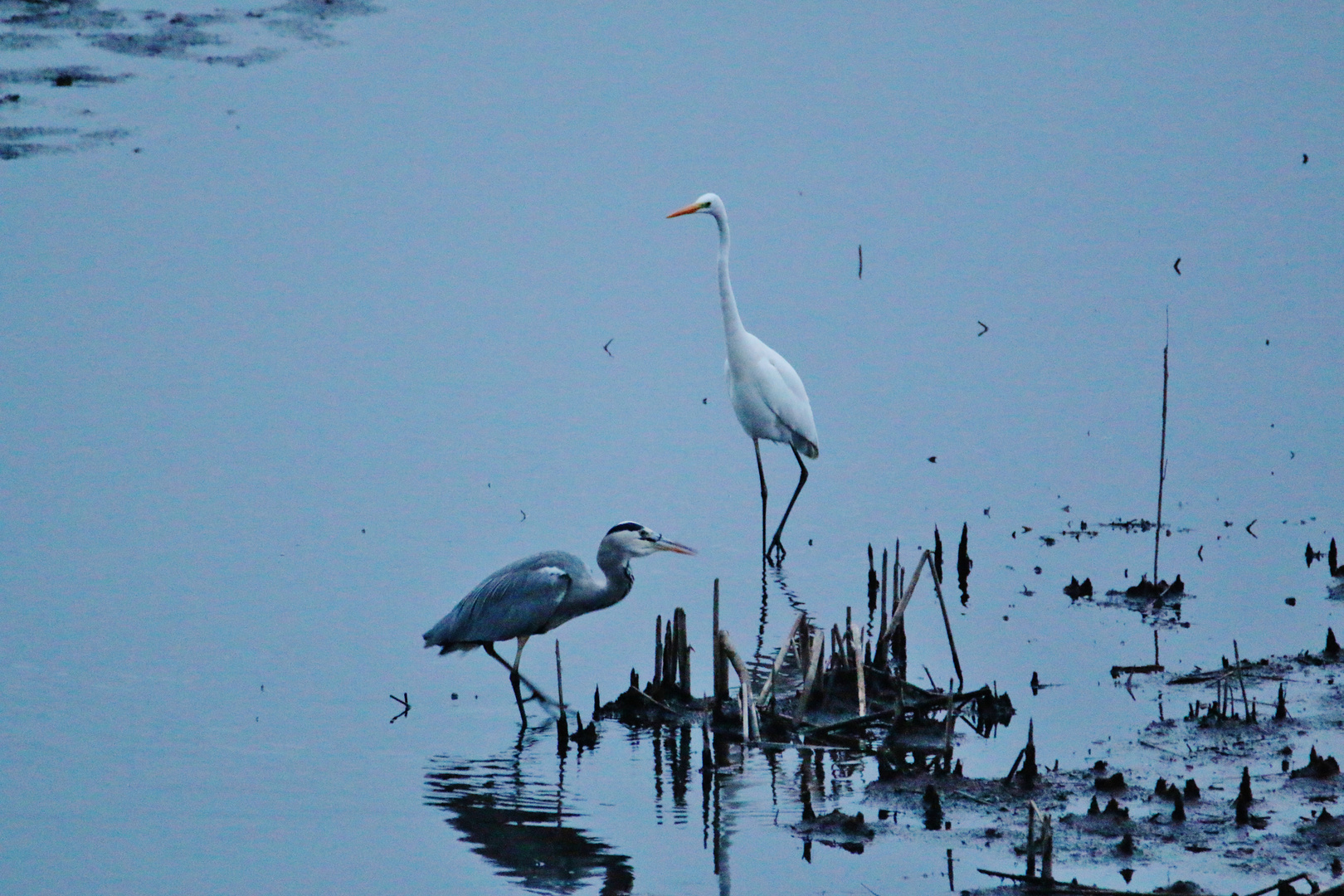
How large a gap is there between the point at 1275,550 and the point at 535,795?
547 centimetres

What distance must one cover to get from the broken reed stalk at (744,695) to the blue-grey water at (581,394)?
14 centimetres

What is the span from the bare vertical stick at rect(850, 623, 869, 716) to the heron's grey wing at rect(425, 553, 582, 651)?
1.58 meters

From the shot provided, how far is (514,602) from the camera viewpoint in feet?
26.6

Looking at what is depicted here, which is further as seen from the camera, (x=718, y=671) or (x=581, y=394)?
(x=581, y=394)

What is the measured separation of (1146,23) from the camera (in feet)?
86.5

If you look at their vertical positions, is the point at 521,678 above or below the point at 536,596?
below

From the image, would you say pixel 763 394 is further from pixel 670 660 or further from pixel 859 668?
pixel 859 668

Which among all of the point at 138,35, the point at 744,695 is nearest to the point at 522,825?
the point at 744,695

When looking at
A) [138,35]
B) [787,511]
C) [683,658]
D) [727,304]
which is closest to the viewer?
[683,658]

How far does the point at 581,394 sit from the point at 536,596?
18.0ft

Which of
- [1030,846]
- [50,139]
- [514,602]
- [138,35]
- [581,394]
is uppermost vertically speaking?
[138,35]

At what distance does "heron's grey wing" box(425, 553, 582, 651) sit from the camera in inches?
319

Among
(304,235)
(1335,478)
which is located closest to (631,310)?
(304,235)

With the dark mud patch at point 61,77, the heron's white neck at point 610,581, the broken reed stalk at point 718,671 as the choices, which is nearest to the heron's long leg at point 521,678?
the heron's white neck at point 610,581
